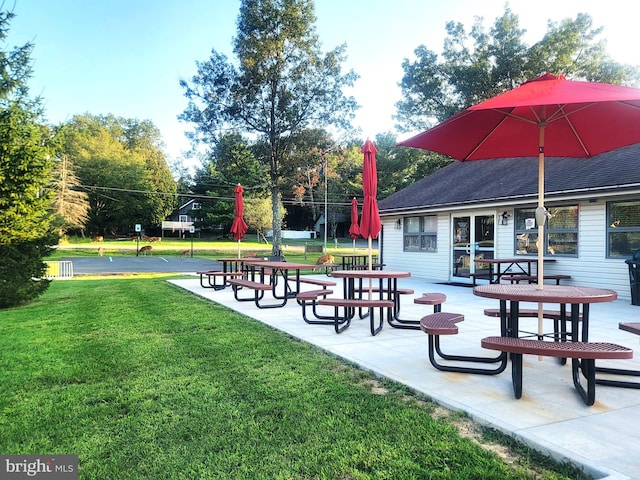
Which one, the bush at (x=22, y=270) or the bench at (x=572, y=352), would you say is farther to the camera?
the bush at (x=22, y=270)

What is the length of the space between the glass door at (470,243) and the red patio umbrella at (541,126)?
6.86 metres

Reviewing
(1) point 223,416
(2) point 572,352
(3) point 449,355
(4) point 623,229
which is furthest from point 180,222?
(2) point 572,352

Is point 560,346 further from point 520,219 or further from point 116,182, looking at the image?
point 116,182

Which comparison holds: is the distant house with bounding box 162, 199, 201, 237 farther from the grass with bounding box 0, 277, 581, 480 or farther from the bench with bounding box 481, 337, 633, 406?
the bench with bounding box 481, 337, 633, 406

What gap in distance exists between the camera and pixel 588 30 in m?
22.2

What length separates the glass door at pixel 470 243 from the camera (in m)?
11.6

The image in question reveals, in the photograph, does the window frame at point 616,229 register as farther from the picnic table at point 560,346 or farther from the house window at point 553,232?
the picnic table at point 560,346

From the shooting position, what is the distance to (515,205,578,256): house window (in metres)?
9.70

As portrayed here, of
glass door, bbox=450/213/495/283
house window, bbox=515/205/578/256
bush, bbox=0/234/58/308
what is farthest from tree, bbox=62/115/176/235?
house window, bbox=515/205/578/256

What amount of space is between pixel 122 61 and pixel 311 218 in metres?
45.8

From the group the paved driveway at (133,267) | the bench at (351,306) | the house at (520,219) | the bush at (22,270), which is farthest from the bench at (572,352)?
the paved driveway at (133,267)

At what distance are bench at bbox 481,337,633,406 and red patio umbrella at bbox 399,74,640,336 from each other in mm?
872

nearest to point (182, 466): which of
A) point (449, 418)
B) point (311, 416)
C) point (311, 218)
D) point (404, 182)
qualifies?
point (311, 416)

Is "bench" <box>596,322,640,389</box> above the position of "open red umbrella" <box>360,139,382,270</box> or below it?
below
